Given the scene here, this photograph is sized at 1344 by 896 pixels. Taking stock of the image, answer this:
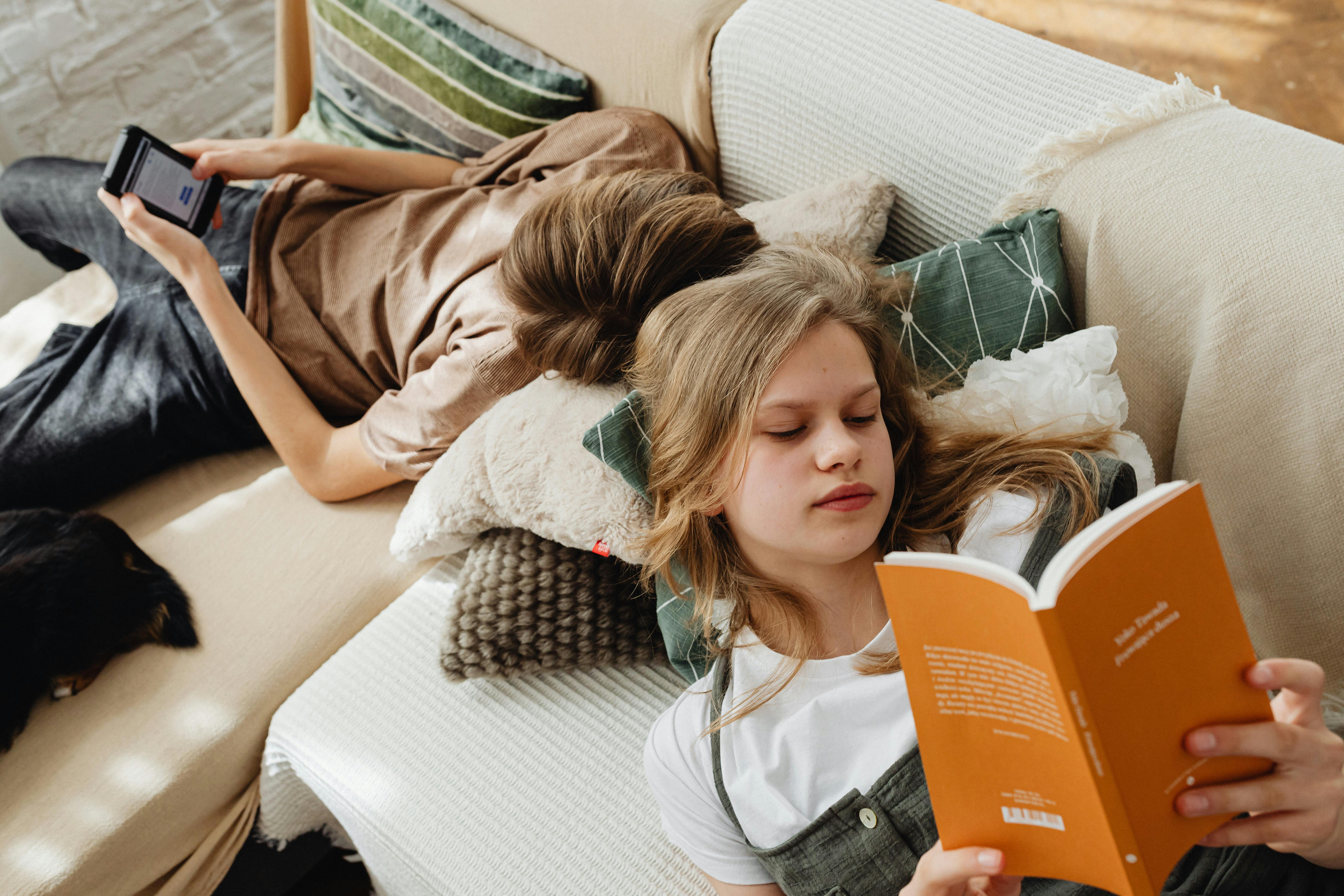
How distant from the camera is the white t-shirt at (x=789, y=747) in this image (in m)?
0.91

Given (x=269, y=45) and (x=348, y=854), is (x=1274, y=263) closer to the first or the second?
(x=348, y=854)

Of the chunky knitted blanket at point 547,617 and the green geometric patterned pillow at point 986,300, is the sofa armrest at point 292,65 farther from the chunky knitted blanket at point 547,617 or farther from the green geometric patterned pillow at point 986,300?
the green geometric patterned pillow at point 986,300

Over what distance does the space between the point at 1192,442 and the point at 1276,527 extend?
120 mm

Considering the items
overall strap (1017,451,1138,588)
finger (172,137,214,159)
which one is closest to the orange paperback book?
overall strap (1017,451,1138,588)

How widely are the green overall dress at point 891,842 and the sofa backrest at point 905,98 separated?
466 millimetres

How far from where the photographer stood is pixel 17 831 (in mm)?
1099

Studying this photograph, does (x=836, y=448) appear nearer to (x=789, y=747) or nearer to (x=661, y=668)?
(x=789, y=747)

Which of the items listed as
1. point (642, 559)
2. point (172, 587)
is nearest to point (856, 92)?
point (642, 559)

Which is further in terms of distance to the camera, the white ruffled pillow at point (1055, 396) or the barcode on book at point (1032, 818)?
the white ruffled pillow at point (1055, 396)

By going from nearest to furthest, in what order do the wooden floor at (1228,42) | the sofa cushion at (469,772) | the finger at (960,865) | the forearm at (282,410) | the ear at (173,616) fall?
1. the finger at (960,865)
2. the sofa cushion at (469,772)
3. the ear at (173,616)
4. the forearm at (282,410)
5. the wooden floor at (1228,42)

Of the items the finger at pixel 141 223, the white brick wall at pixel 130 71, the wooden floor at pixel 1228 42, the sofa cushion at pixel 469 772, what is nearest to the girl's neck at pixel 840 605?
the sofa cushion at pixel 469 772

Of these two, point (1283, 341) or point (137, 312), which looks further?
point (137, 312)

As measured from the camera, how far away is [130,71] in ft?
7.41

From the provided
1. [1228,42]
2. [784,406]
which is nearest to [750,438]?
[784,406]
